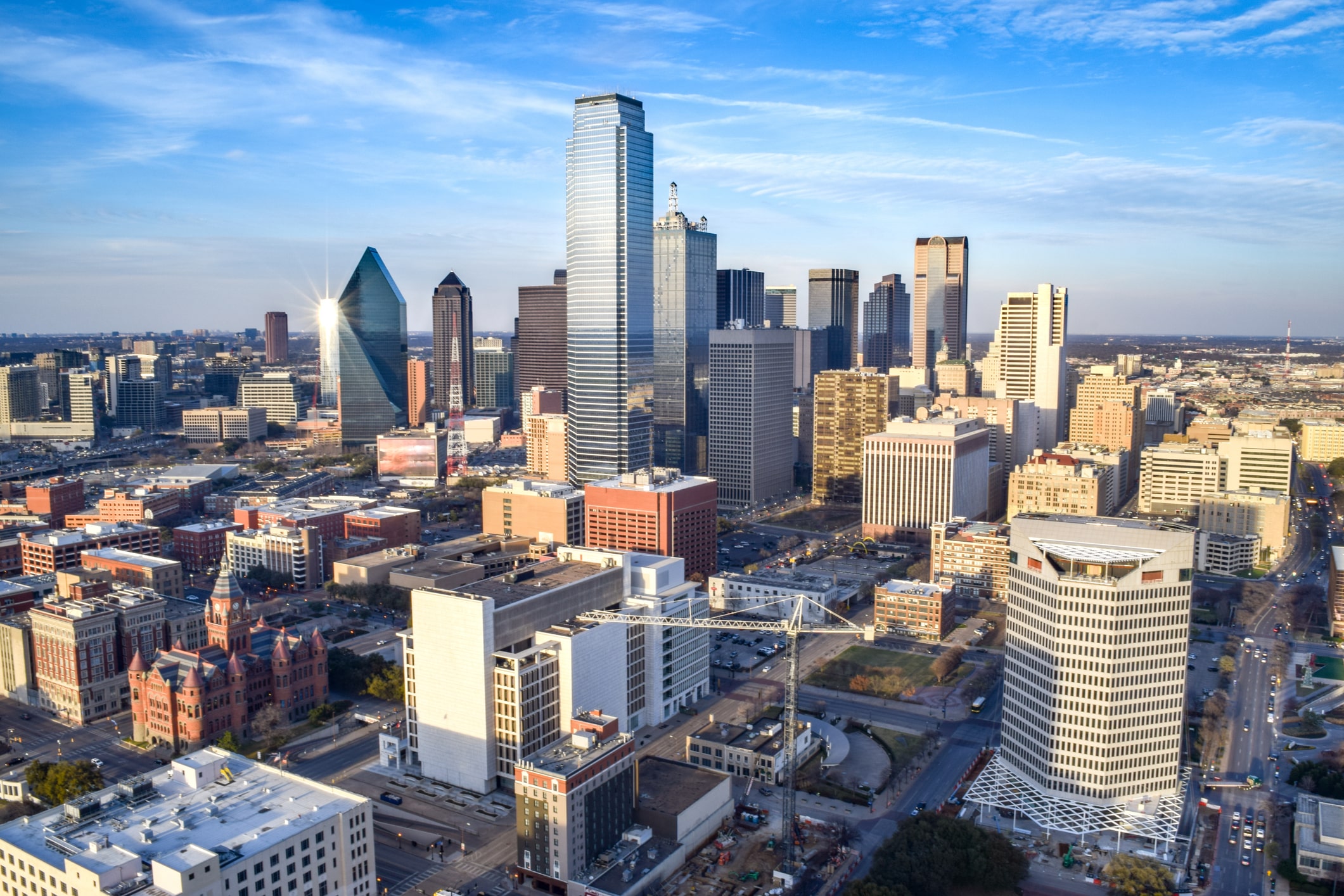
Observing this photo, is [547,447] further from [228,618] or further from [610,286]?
[228,618]

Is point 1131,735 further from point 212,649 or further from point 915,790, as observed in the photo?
point 212,649

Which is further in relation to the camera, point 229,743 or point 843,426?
point 843,426

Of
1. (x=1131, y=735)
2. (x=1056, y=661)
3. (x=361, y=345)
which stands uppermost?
(x=361, y=345)

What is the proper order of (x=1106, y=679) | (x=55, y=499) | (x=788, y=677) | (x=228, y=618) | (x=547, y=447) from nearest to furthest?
(x=1106, y=679)
(x=788, y=677)
(x=228, y=618)
(x=55, y=499)
(x=547, y=447)

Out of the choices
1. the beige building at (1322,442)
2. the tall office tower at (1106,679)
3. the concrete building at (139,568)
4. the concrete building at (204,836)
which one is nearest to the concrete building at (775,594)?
the tall office tower at (1106,679)

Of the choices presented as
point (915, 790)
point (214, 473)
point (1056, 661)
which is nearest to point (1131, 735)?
point (1056, 661)

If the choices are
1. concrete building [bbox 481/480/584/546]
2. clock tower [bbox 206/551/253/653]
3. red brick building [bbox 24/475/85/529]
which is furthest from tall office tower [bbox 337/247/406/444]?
clock tower [bbox 206/551/253/653]

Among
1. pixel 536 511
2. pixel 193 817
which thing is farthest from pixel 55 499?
pixel 193 817
